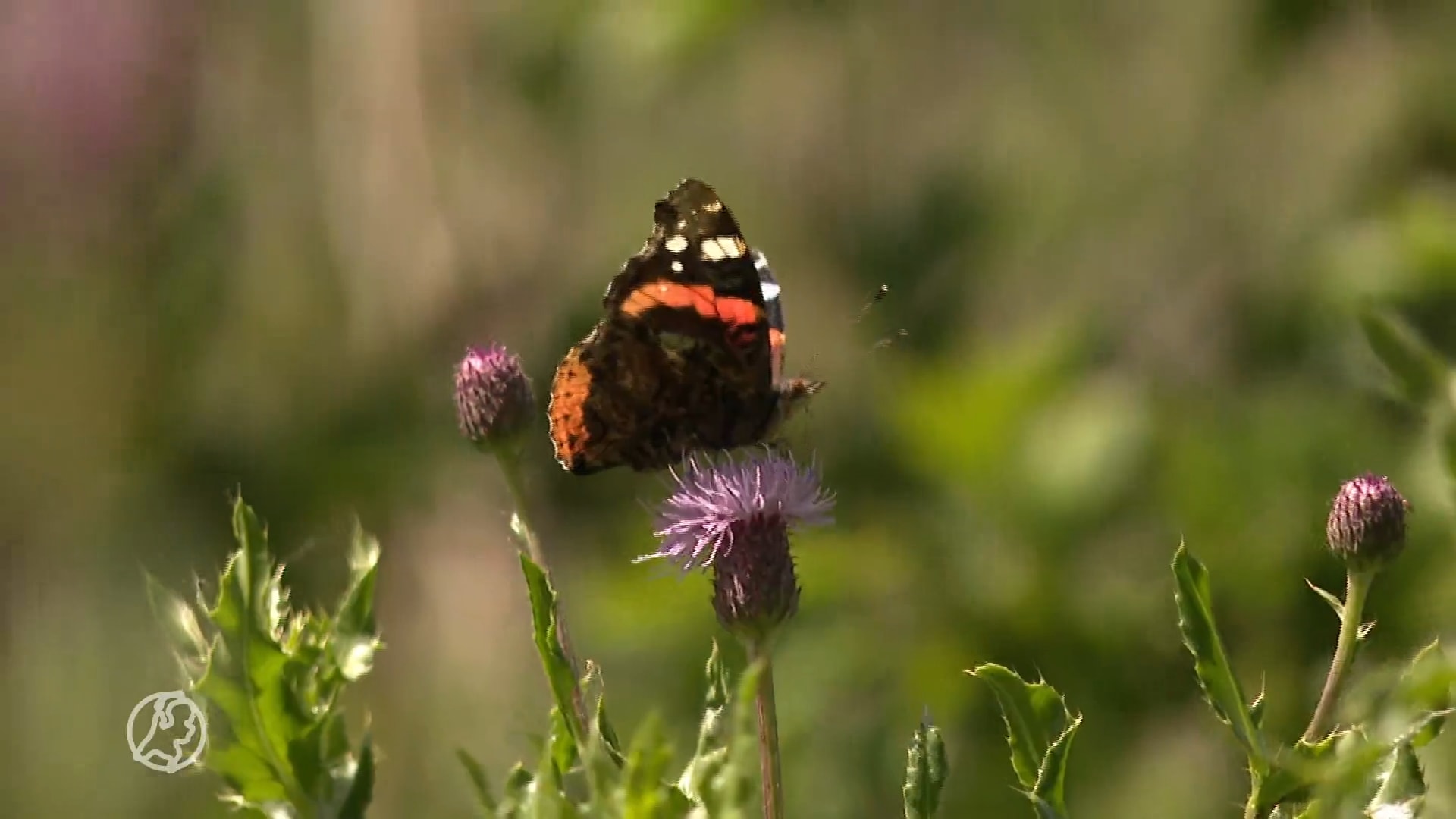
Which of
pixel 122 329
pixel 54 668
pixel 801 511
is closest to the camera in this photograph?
pixel 801 511

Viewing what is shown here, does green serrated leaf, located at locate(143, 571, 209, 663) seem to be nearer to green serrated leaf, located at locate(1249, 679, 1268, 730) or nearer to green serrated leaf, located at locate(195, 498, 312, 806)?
green serrated leaf, located at locate(195, 498, 312, 806)

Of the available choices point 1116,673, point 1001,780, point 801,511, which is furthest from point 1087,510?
point 801,511

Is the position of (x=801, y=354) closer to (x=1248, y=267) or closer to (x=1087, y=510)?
(x=1248, y=267)

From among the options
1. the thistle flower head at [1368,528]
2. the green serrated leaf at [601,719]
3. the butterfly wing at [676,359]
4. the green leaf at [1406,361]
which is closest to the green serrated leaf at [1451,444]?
the green leaf at [1406,361]

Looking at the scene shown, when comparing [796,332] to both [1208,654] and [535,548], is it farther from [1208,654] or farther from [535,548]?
[1208,654]

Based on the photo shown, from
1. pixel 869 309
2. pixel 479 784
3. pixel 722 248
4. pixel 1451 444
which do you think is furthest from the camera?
pixel 869 309

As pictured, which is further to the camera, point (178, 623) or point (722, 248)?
point (722, 248)

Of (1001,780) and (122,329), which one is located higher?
(122,329)

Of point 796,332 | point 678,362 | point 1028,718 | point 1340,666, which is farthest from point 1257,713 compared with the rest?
point 796,332
